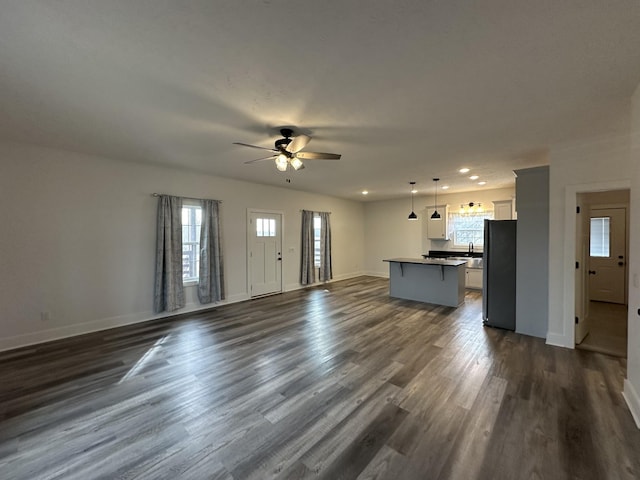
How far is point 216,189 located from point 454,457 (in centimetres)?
564

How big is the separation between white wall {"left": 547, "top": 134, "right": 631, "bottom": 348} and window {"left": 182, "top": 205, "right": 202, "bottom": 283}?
597 centimetres

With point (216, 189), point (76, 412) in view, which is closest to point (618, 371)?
point (76, 412)

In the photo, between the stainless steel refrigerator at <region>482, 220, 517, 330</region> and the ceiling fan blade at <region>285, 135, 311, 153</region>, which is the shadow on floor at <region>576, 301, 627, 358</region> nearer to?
the stainless steel refrigerator at <region>482, 220, 517, 330</region>

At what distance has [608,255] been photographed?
5.71 metres

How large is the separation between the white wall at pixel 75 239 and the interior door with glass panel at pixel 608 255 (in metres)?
8.38

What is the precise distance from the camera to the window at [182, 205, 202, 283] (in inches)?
210

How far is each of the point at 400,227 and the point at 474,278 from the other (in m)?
2.76

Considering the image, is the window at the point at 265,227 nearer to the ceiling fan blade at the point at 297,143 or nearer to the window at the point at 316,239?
the window at the point at 316,239

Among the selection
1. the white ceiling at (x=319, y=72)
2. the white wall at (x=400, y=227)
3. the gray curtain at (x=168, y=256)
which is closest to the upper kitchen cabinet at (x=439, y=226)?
the white wall at (x=400, y=227)

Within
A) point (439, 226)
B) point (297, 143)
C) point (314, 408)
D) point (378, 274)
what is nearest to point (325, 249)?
point (378, 274)

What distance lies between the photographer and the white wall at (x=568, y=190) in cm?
319

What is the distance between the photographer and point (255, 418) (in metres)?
2.19

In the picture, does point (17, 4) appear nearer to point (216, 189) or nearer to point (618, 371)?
point (216, 189)

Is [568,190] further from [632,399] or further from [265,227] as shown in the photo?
[265,227]
